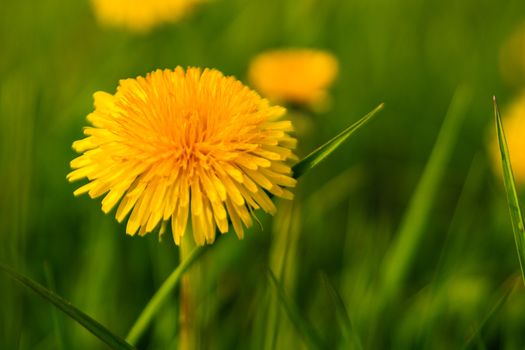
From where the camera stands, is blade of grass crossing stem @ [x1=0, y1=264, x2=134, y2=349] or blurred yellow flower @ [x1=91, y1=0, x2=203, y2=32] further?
blurred yellow flower @ [x1=91, y1=0, x2=203, y2=32]

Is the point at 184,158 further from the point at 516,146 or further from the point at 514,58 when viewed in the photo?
the point at 514,58

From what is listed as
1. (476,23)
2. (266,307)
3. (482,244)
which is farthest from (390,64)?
(266,307)

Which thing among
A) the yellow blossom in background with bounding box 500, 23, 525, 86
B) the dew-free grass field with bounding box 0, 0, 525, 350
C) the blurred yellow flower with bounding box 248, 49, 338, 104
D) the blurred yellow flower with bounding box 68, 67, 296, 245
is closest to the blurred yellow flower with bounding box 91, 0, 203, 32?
the dew-free grass field with bounding box 0, 0, 525, 350

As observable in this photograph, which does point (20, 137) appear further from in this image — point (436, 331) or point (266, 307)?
point (436, 331)

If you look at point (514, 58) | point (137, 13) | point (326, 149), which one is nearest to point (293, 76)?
point (137, 13)

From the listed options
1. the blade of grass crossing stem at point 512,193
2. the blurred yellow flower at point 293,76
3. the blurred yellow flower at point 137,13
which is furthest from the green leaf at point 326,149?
the blurred yellow flower at point 137,13

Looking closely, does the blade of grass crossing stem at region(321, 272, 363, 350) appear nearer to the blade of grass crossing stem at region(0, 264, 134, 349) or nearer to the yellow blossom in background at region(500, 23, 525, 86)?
the blade of grass crossing stem at region(0, 264, 134, 349)

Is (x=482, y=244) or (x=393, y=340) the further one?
(x=482, y=244)
